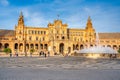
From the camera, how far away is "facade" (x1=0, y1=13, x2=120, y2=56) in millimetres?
103875

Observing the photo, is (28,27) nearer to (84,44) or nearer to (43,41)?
(43,41)

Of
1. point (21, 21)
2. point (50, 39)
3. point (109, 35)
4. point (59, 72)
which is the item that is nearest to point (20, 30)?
point (21, 21)

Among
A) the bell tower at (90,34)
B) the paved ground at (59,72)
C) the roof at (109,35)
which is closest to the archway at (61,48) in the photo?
the bell tower at (90,34)

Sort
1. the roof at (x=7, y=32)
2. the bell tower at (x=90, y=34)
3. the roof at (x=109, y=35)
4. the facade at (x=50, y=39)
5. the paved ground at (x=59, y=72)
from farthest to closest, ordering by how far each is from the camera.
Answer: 1. the roof at (x=109, y=35)
2. the bell tower at (x=90, y=34)
3. the roof at (x=7, y=32)
4. the facade at (x=50, y=39)
5. the paved ground at (x=59, y=72)

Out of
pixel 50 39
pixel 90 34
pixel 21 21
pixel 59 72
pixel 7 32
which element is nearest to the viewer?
pixel 59 72

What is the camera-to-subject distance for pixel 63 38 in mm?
109250

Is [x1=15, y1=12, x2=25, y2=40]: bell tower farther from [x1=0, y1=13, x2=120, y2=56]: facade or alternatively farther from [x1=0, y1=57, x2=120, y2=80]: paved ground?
[x1=0, y1=57, x2=120, y2=80]: paved ground

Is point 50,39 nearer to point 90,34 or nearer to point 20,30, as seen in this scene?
point 20,30

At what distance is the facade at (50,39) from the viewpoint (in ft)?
341

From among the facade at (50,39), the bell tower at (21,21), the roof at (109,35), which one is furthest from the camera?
the roof at (109,35)

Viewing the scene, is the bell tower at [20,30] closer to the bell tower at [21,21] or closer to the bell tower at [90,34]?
the bell tower at [21,21]

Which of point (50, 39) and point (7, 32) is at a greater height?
point (7, 32)

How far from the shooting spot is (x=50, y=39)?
106 m

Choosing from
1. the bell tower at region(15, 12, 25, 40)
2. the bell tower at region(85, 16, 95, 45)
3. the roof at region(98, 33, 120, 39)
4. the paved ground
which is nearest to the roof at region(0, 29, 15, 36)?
the bell tower at region(15, 12, 25, 40)
